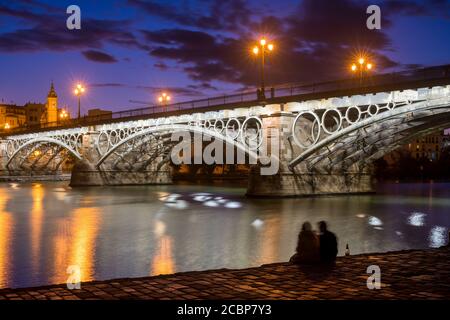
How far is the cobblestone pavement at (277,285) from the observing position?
7.90 m

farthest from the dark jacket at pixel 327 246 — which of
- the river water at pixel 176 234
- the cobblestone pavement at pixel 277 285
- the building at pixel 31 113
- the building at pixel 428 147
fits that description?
A: the building at pixel 428 147

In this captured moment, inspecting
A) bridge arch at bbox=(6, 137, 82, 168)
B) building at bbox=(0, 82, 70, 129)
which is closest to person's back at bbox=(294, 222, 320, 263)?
bridge arch at bbox=(6, 137, 82, 168)

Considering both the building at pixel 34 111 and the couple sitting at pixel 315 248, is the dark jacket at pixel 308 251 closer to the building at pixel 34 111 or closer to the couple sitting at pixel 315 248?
the couple sitting at pixel 315 248

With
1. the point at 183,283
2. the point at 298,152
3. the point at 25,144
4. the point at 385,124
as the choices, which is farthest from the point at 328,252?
the point at 25,144

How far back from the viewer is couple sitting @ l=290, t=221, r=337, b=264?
34.8 feet

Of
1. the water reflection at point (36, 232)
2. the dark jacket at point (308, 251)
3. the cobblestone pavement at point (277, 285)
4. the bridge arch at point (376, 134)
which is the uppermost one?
the bridge arch at point (376, 134)

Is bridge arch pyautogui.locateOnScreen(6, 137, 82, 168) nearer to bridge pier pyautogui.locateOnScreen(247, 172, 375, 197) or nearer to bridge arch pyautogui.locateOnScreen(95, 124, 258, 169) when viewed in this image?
bridge arch pyautogui.locateOnScreen(95, 124, 258, 169)

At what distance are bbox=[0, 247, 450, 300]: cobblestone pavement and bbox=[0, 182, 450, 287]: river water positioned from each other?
5325 millimetres

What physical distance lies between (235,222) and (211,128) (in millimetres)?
22169

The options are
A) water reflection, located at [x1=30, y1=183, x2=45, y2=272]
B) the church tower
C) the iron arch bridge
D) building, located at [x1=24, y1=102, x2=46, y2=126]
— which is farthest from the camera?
building, located at [x1=24, y1=102, x2=46, y2=126]

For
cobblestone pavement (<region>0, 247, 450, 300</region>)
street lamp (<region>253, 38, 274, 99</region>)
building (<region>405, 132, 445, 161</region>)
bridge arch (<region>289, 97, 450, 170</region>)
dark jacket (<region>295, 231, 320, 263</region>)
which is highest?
street lamp (<region>253, 38, 274, 99</region>)

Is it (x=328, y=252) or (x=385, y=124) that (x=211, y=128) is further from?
(x=328, y=252)

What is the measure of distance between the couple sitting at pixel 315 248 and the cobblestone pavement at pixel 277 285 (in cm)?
28

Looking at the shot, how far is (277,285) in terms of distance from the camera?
8648 millimetres
